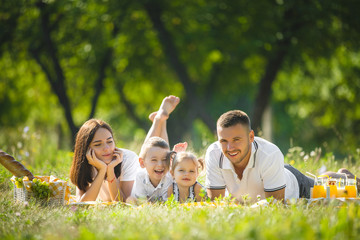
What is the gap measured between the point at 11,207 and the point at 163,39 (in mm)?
10174

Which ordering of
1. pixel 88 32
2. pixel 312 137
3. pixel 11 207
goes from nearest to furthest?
1. pixel 11 207
2. pixel 88 32
3. pixel 312 137

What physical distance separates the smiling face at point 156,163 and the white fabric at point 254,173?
79 centimetres

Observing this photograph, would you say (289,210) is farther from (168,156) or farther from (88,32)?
(88,32)

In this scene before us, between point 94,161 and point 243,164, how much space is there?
78.4 inches

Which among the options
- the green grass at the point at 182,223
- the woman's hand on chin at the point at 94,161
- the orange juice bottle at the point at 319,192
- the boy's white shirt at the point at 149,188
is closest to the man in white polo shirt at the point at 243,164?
the orange juice bottle at the point at 319,192

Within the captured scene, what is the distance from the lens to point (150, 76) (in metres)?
17.2

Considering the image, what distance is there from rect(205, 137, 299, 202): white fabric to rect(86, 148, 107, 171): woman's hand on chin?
57.1 inches

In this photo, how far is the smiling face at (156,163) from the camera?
5793mm

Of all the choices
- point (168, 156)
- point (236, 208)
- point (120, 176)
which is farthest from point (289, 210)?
point (120, 176)

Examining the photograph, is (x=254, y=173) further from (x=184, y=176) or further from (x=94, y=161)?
(x=94, y=161)

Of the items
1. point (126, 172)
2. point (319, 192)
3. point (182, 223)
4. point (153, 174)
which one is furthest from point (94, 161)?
point (319, 192)

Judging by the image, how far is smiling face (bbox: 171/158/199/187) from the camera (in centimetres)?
561

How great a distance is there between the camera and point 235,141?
4.88 meters

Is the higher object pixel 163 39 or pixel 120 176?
pixel 163 39
